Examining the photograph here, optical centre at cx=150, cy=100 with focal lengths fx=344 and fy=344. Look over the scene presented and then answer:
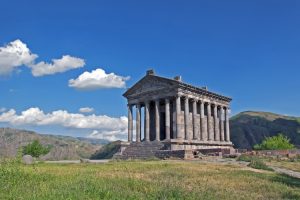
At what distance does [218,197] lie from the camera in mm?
13664

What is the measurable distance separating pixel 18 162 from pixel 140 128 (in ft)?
145

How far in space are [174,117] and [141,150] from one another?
319 inches

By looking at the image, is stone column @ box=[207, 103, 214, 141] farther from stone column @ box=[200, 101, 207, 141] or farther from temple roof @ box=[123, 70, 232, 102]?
temple roof @ box=[123, 70, 232, 102]

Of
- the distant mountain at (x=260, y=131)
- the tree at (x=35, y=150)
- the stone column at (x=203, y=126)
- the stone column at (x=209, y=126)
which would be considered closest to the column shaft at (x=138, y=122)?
the stone column at (x=203, y=126)

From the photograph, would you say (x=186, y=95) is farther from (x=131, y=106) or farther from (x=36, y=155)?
(x=36, y=155)

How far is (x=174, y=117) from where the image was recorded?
5591 cm

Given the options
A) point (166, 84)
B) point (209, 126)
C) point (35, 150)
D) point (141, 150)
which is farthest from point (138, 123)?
point (35, 150)

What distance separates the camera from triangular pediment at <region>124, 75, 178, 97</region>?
2179 inches

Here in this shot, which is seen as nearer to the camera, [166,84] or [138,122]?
[166,84]

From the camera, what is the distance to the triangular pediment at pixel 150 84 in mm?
55344

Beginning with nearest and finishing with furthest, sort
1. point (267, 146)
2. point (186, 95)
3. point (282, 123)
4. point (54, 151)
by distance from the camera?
point (186, 95) → point (267, 146) → point (282, 123) → point (54, 151)

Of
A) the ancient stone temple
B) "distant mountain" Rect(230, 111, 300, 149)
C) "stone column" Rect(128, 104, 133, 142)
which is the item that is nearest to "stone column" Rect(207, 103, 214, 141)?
the ancient stone temple

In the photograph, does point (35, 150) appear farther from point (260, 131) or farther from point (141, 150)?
point (260, 131)

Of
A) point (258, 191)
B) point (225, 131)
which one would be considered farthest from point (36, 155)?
point (258, 191)
